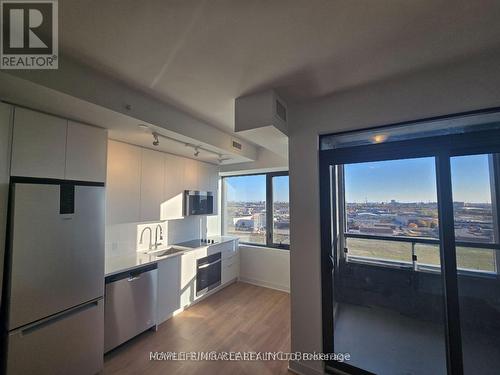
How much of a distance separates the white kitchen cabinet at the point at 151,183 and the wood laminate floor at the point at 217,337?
1.48m

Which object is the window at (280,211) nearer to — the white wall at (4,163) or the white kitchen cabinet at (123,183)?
the white kitchen cabinet at (123,183)

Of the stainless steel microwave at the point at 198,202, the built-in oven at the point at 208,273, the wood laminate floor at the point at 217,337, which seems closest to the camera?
the wood laminate floor at the point at 217,337

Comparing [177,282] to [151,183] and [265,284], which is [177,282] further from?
[265,284]

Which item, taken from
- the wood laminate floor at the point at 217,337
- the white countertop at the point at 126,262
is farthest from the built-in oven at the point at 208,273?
the white countertop at the point at 126,262

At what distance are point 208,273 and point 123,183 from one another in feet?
6.49

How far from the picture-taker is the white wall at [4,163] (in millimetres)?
1507

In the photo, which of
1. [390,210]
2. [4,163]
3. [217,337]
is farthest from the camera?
[217,337]

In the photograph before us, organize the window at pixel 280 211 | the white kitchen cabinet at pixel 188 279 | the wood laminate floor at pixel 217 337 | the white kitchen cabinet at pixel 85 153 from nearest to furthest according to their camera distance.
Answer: the white kitchen cabinet at pixel 85 153
the wood laminate floor at pixel 217 337
the white kitchen cabinet at pixel 188 279
the window at pixel 280 211

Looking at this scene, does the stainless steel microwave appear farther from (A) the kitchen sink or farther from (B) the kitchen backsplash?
(A) the kitchen sink

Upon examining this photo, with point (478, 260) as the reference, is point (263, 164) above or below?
above

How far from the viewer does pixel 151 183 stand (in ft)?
9.95

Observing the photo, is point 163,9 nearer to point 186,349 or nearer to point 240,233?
point 186,349

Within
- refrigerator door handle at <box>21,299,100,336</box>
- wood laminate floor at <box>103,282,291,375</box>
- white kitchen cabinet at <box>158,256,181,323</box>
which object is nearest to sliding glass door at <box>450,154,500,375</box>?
wood laminate floor at <box>103,282,291,375</box>

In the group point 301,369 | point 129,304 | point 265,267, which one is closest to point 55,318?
point 129,304
